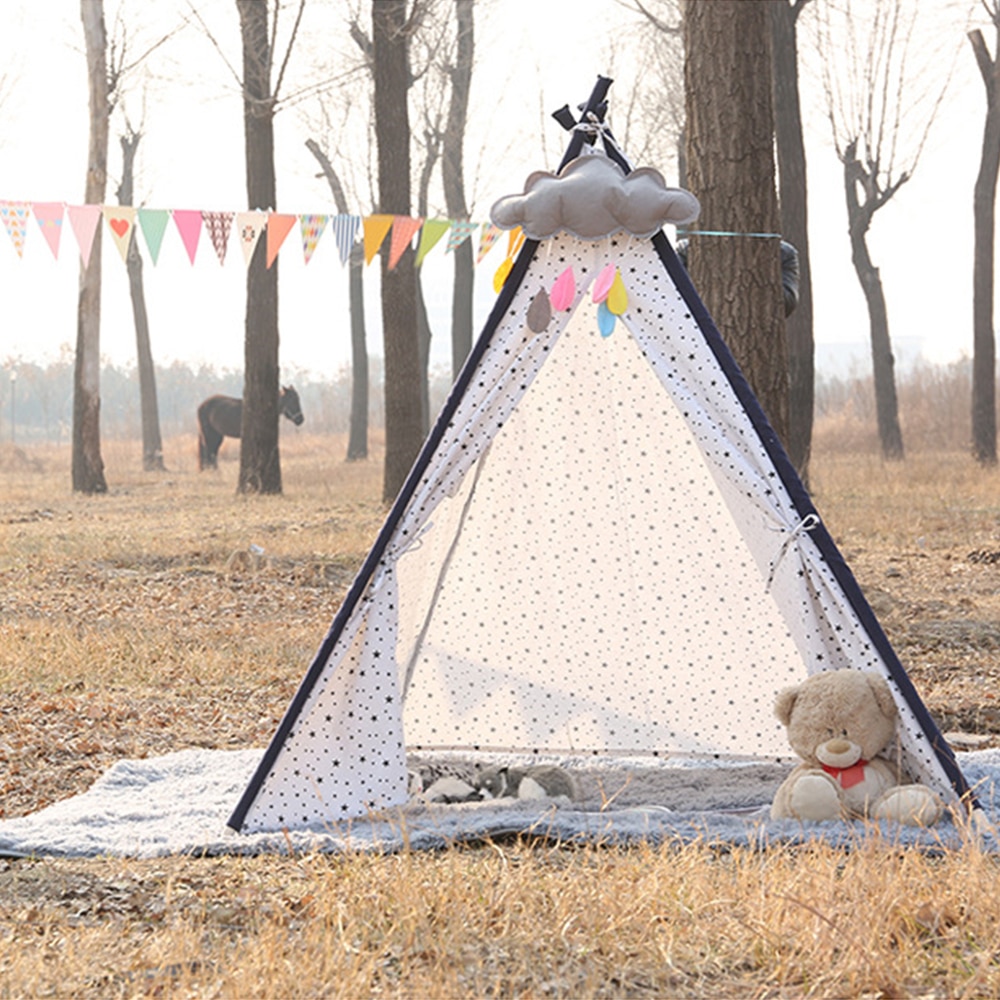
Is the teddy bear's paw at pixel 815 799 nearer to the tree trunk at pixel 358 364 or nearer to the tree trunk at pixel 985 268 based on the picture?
the tree trunk at pixel 985 268

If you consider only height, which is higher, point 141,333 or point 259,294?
point 141,333

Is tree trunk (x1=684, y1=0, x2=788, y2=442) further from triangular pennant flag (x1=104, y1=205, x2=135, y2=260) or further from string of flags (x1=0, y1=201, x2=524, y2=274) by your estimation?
triangular pennant flag (x1=104, y1=205, x2=135, y2=260)

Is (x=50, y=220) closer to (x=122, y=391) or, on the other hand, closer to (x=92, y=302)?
(x=92, y=302)

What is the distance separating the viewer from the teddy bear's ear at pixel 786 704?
3.93m

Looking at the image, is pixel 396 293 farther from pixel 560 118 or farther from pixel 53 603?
pixel 560 118

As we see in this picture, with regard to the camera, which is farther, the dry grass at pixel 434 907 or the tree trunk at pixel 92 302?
the tree trunk at pixel 92 302

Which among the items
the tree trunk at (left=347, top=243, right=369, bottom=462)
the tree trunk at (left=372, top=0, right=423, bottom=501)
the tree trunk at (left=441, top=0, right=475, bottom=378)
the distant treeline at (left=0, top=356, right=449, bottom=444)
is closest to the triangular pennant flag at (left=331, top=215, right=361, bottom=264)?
the tree trunk at (left=372, top=0, right=423, bottom=501)

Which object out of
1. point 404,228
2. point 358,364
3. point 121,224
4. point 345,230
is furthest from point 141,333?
point 404,228

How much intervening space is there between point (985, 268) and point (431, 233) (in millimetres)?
10988

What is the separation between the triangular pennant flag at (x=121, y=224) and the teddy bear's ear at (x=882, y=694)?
6823mm

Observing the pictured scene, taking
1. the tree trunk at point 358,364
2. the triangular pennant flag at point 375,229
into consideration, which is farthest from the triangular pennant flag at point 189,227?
the tree trunk at point 358,364

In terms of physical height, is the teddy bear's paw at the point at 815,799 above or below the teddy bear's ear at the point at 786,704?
below

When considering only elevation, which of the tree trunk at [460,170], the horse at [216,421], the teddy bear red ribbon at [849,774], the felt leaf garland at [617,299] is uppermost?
the tree trunk at [460,170]

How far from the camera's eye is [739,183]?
6129mm
